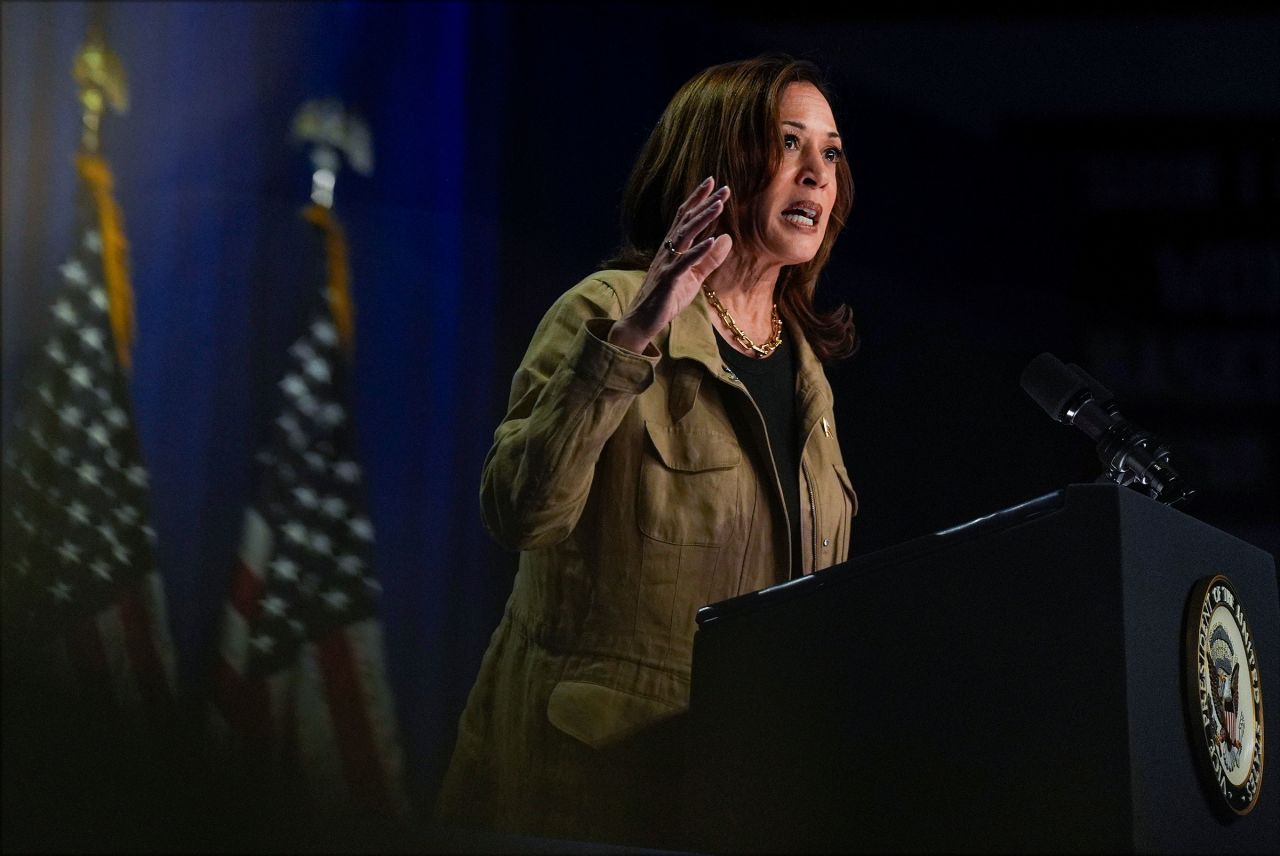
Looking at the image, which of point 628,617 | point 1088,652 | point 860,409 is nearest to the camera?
point 1088,652

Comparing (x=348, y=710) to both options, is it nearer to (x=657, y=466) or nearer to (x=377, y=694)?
(x=377, y=694)

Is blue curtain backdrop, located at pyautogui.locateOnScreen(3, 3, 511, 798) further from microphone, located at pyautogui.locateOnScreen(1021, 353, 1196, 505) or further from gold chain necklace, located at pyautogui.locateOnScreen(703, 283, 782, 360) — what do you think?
microphone, located at pyautogui.locateOnScreen(1021, 353, 1196, 505)

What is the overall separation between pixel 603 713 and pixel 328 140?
2.82 metres

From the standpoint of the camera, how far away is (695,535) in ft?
4.58

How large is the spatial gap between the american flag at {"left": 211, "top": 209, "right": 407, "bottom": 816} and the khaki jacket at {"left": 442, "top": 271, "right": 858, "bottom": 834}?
2.08 meters

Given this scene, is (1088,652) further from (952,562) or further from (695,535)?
(695,535)

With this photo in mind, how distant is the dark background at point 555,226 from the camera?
348 cm

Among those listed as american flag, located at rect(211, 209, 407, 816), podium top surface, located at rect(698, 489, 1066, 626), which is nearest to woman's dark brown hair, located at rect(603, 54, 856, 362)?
podium top surface, located at rect(698, 489, 1066, 626)

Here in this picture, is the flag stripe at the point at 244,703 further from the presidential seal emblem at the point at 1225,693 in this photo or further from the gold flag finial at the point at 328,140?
the presidential seal emblem at the point at 1225,693

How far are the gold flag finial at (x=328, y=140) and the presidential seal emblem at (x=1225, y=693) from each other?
3116mm

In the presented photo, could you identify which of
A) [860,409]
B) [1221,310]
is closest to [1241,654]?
[860,409]

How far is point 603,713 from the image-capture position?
130cm

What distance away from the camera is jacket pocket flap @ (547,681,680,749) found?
1.30 meters

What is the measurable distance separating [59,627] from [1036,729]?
299 cm
